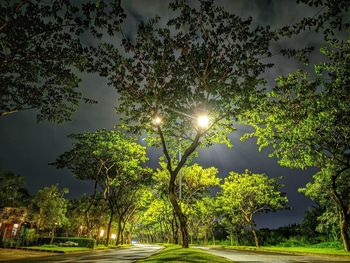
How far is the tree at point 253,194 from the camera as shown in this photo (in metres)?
49.2

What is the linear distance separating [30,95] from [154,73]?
7.11m

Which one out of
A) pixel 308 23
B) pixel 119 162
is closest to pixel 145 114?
pixel 308 23

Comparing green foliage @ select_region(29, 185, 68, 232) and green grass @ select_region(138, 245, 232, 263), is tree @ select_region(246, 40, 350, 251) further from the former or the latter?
green foliage @ select_region(29, 185, 68, 232)

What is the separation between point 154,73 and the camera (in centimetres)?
1662

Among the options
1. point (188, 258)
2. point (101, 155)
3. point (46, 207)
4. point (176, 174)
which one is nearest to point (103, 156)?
point (101, 155)

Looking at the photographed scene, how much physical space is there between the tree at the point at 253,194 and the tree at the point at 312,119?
21560mm

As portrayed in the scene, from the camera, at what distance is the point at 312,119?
67.9 feet

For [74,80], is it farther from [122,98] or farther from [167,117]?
[167,117]

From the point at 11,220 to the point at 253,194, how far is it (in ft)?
124

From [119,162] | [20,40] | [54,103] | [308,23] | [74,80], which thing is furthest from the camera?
[119,162]

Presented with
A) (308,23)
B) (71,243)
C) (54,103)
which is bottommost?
(71,243)

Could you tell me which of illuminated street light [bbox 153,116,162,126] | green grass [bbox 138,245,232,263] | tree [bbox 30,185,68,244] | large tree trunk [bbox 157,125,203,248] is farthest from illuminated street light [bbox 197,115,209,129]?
tree [bbox 30,185,68,244]

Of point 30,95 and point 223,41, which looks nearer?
point 223,41

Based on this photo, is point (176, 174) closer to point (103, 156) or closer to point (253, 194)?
point (103, 156)
